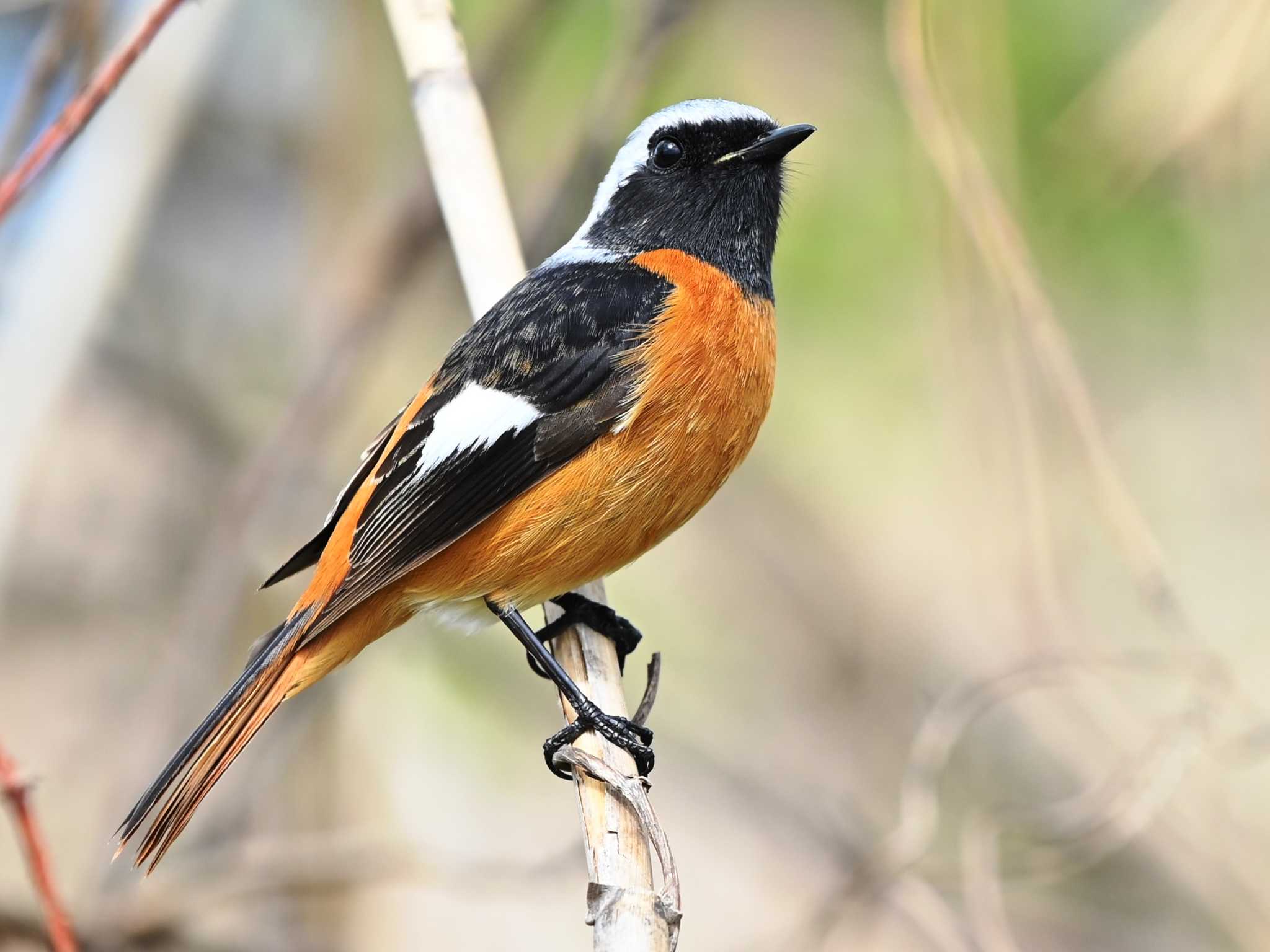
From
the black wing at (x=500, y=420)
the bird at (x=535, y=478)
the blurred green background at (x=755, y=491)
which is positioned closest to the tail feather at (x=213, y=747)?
the bird at (x=535, y=478)

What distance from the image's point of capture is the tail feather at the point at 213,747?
93.2 inches

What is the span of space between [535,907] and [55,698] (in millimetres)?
1859

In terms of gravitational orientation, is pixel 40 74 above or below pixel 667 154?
above

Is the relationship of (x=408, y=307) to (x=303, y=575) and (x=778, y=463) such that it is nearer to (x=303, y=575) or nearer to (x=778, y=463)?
(x=303, y=575)

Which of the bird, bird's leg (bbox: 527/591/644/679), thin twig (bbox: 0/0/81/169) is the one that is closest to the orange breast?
the bird

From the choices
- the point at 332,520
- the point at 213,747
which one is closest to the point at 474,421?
the point at 332,520

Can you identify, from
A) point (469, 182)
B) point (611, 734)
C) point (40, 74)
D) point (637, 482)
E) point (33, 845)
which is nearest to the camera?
point (33, 845)

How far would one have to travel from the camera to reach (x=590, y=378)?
104 inches

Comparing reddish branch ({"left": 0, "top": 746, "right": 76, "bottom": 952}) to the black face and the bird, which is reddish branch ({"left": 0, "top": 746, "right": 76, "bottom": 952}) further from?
the black face

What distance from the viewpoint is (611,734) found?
7.97 ft

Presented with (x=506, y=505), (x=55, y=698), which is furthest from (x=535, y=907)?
(x=506, y=505)

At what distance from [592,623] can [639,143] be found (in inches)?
48.7

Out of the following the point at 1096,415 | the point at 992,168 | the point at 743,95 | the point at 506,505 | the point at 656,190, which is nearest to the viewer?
the point at 506,505

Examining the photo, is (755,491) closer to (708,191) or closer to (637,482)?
(708,191)
